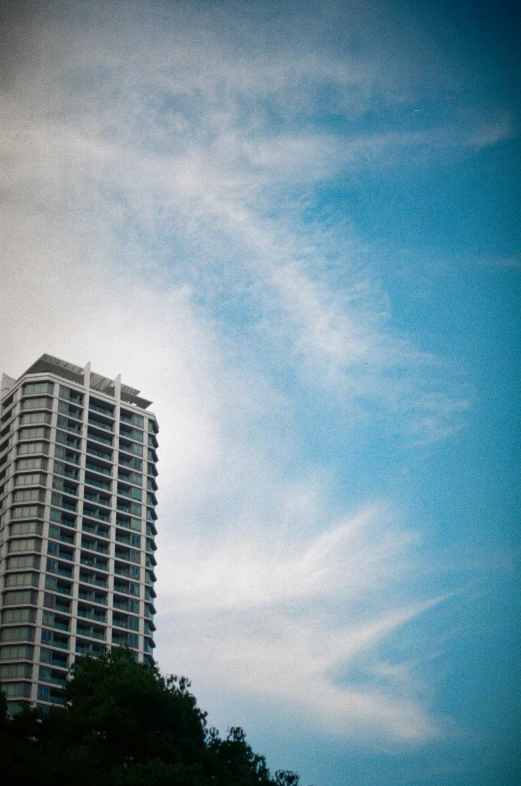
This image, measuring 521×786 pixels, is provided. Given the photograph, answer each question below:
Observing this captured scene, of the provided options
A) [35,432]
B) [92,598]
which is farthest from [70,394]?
[92,598]

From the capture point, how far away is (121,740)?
49.8m

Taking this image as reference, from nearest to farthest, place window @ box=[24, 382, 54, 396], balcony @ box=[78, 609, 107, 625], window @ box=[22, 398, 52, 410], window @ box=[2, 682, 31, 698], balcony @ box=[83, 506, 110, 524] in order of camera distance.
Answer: window @ box=[2, 682, 31, 698]
balcony @ box=[78, 609, 107, 625]
balcony @ box=[83, 506, 110, 524]
window @ box=[22, 398, 52, 410]
window @ box=[24, 382, 54, 396]

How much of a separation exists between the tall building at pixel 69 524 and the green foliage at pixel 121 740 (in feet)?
160

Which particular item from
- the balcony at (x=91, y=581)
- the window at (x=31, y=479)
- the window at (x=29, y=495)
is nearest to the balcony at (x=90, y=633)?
the balcony at (x=91, y=581)

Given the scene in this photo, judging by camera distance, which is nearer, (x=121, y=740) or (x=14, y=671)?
(x=121, y=740)

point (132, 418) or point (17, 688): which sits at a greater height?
point (132, 418)

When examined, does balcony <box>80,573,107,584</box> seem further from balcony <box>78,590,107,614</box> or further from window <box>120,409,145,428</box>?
window <box>120,409,145,428</box>

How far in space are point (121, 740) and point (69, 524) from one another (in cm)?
6567

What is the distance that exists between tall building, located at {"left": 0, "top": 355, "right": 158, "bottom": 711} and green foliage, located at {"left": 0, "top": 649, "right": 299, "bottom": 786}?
160 feet

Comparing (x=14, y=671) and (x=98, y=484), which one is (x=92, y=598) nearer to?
(x=14, y=671)

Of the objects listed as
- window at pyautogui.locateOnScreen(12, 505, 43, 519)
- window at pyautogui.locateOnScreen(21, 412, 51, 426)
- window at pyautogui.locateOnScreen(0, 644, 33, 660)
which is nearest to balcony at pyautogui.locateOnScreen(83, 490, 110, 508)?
window at pyautogui.locateOnScreen(12, 505, 43, 519)

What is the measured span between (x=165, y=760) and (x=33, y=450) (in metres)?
71.6

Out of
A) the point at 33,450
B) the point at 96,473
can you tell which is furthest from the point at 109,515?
the point at 33,450

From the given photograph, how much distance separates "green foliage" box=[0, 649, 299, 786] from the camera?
44.4 m
